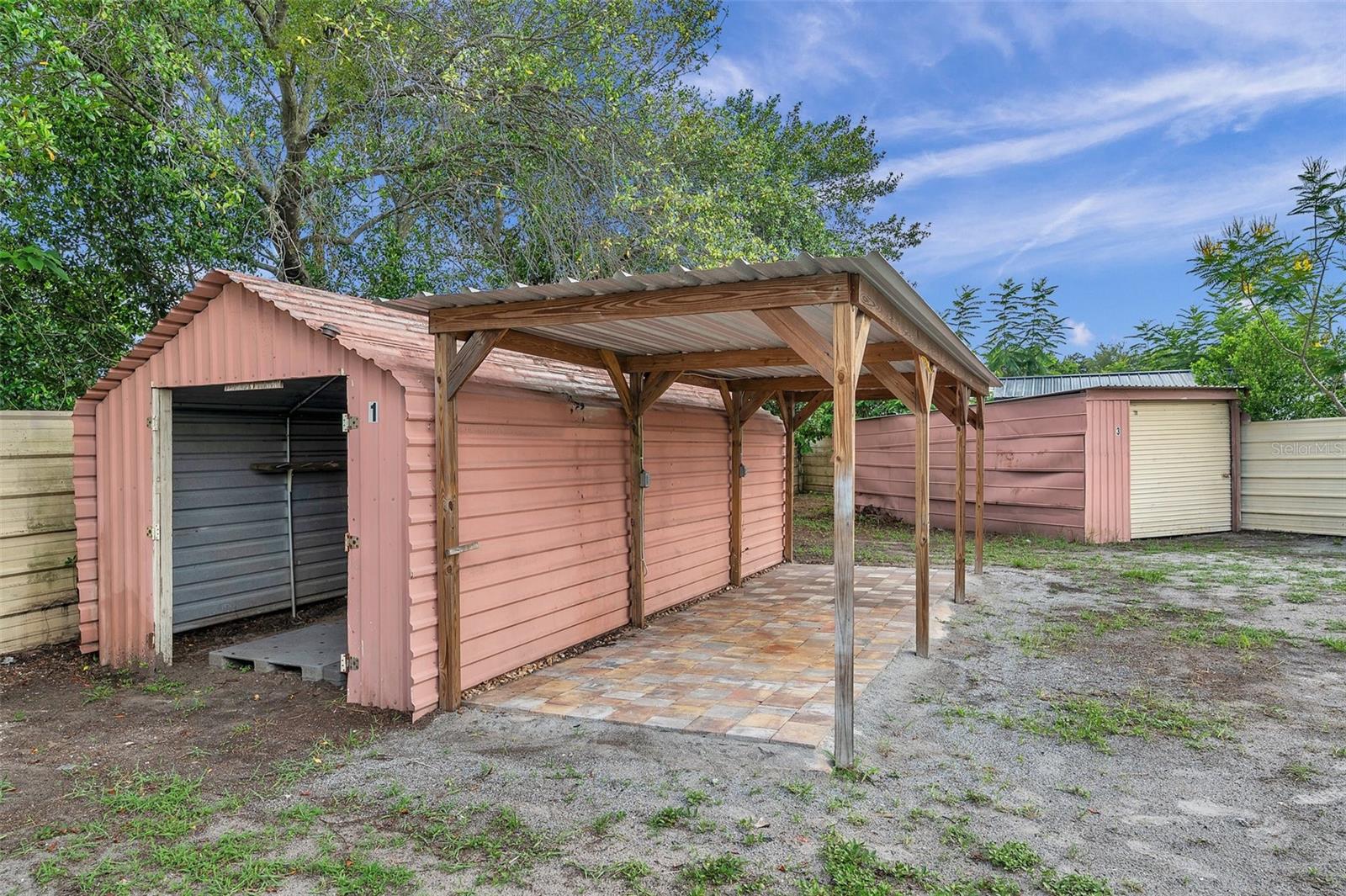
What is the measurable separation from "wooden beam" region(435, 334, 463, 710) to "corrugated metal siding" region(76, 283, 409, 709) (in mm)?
194

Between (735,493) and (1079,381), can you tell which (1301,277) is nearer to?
(1079,381)

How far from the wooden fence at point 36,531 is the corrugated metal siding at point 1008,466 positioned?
11160 mm

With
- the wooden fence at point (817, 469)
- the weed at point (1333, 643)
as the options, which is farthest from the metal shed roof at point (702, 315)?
the wooden fence at point (817, 469)

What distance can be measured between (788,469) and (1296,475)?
8.17 metres

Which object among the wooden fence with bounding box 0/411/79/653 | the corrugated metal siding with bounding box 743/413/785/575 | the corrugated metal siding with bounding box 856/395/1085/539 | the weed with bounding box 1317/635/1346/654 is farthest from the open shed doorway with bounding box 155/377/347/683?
the corrugated metal siding with bounding box 856/395/1085/539

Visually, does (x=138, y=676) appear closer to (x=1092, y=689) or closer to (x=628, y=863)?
(x=628, y=863)

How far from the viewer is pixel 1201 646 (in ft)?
18.4

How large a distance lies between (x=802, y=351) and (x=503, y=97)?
6855 millimetres

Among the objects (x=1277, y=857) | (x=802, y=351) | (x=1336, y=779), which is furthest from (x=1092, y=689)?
(x=802, y=351)

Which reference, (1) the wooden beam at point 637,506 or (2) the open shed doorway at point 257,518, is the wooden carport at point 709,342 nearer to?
(1) the wooden beam at point 637,506

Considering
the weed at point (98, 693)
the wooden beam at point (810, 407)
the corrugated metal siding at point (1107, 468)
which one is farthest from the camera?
the corrugated metal siding at point (1107, 468)

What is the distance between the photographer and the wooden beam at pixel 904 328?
363cm

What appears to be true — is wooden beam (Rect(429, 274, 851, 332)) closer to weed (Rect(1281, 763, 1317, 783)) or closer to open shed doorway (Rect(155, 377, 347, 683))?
open shed doorway (Rect(155, 377, 347, 683))
